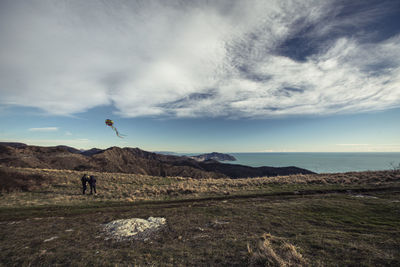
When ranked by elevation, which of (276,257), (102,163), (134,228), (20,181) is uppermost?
(276,257)

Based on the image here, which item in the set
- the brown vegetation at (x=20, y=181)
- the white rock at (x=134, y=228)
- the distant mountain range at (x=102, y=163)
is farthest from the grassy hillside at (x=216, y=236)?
the distant mountain range at (x=102, y=163)

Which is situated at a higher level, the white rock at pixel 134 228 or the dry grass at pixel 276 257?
the dry grass at pixel 276 257

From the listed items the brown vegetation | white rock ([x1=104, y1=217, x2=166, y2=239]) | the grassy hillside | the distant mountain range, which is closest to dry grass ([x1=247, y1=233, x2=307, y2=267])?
the grassy hillside

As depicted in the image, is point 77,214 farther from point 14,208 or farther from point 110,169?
point 110,169

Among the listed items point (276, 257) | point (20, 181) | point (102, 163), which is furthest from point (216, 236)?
point (102, 163)

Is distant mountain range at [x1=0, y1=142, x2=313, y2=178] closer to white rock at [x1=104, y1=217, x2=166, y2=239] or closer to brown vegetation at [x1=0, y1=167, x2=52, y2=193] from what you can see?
brown vegetation at [x1=0, y1=167, x2=52, y2=193]

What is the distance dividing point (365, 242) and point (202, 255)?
231 inches

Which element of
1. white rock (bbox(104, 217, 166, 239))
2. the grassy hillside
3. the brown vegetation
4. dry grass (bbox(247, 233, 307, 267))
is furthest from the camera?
the brown vegetation

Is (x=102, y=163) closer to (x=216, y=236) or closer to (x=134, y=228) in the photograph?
(x=134, y=228)

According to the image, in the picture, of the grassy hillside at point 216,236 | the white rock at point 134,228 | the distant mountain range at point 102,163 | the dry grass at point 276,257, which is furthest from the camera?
the distant mountain range at point 102,163

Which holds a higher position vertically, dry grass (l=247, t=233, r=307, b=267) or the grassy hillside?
dry grass (l=247, t=233, r=307, b=267)

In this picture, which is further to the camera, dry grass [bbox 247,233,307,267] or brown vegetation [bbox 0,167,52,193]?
brown vegetation [bbox 0,167,52,193]

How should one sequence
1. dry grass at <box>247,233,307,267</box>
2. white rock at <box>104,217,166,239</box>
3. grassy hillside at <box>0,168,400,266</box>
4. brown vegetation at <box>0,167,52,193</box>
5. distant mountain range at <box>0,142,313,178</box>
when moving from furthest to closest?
1. distant mountain range at <box>0,142,313,178</box>
2. brown vegetation at <box>0,167,52,193</box>
3. white rock at <box>104,217,166,239</box>
4. grassy hillside at <box>0,168,400,266</box>
5. dry grass at <box>247,233,307,267</box>

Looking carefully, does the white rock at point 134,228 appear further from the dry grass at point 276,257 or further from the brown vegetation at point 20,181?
the brown vegetation at point 20,181
